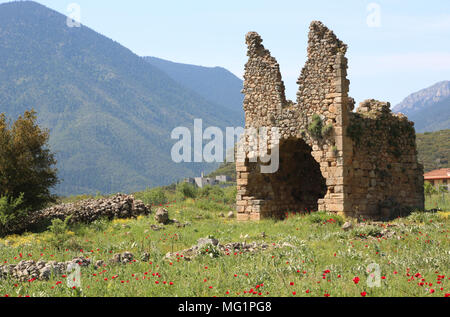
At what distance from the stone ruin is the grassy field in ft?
5.00

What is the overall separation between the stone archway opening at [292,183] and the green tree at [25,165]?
789 centimetres

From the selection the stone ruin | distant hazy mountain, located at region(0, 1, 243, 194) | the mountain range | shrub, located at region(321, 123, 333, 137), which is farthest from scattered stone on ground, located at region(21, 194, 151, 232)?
distant hazy mountain, located at region(0, 1, 243, 194)

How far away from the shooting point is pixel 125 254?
10148 mm

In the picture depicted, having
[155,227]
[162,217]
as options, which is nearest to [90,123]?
[162,217]

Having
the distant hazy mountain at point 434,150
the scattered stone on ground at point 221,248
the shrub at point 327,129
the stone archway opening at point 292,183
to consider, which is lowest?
the scattered stone on ground at point 221,248

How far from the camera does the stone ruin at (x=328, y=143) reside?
15555 mm

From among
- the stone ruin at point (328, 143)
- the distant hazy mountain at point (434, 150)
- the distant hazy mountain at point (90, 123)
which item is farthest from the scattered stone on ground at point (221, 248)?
the distant hazy mountain at point (90, 123)

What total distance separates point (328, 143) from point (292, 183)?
157 inches

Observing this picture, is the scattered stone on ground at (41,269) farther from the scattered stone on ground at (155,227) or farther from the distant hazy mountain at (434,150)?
the distant hazy mountain at (434,150)

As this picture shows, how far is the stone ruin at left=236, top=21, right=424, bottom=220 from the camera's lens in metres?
15.6

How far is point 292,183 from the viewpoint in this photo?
63.3 feet

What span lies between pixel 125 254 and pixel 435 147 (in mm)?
54548
